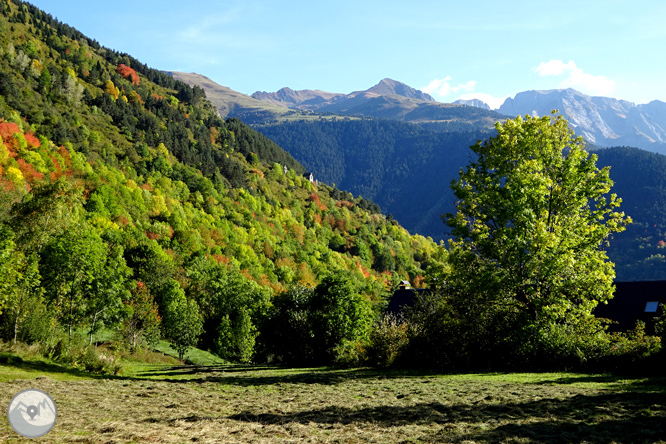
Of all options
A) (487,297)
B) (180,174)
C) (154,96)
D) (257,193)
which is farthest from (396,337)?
(154,96)

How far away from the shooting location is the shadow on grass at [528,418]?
959cm

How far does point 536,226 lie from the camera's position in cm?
2306

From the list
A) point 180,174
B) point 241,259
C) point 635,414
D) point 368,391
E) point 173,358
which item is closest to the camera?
point 635,414

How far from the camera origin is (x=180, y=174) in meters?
140

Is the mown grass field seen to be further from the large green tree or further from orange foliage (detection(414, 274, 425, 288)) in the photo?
orange foliage (detection(414, 274, 425, 288))

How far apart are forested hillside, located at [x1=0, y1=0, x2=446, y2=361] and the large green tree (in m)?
2.86

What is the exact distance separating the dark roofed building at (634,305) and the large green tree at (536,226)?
44.1 ft

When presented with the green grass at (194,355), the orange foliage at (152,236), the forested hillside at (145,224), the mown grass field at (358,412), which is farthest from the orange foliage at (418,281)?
the mown grass field at (358,412)

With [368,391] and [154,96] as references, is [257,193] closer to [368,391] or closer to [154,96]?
[154,96]

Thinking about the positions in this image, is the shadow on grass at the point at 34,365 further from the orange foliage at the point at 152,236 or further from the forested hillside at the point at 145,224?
the orange foliage at the point at 152,236

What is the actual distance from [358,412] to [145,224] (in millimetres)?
94913

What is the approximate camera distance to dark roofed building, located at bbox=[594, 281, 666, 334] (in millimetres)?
34344

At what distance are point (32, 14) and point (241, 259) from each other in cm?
15064

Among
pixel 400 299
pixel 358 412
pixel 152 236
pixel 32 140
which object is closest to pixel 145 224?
pixel 152 236
